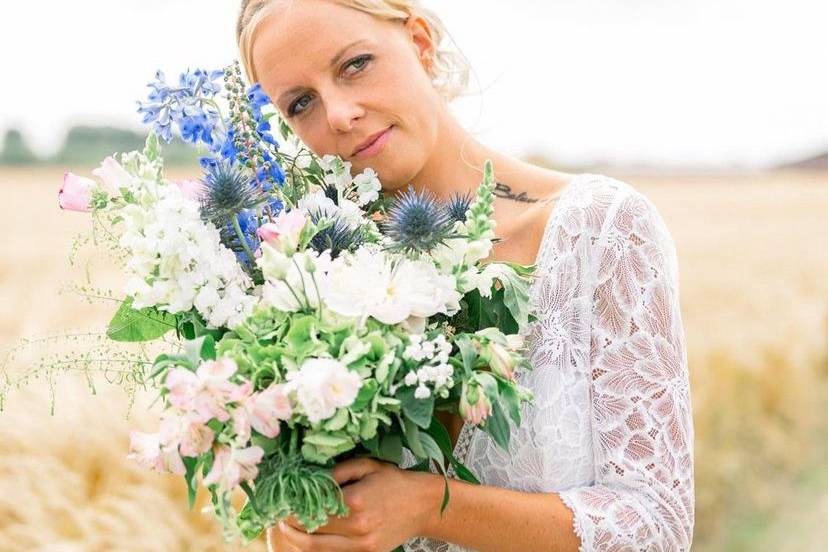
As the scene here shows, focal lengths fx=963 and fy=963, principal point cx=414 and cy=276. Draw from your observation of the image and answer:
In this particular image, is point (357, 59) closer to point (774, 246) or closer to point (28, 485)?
point (28, 485)

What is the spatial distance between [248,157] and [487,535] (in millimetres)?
824

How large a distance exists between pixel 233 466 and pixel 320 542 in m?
0.33

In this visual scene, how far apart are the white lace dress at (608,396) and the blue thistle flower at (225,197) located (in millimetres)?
612

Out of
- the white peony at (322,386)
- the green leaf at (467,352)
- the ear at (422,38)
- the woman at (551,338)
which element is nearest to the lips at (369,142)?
the woman at (551,338)

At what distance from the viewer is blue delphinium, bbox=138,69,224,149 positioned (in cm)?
177

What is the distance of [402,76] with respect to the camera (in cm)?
201

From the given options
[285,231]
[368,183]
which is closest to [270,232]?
[285,231]

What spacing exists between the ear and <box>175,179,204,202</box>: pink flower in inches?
26.5

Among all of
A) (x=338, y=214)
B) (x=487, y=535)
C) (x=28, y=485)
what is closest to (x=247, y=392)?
(x=338, y=214)

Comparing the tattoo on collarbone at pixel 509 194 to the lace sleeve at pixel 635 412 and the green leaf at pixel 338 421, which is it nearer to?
the lace sleeve at pixel 635 412

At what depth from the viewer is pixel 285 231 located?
149 centimetres

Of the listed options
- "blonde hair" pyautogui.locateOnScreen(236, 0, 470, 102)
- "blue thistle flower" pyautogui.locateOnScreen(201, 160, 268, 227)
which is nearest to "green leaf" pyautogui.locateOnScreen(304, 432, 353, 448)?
"blue thistle flower" pyautogui.locateOnScreen(201, 160, 268, 227)

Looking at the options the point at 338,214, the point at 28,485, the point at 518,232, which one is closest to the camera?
the point at 338,214

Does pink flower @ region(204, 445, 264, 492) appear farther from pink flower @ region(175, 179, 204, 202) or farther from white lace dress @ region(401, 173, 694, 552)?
white lace dress @ region(401, 173, 694, 552)
